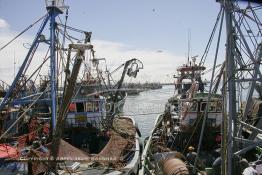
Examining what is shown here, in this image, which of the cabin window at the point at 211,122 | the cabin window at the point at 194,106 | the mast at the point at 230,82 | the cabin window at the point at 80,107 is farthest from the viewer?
the cabin window at the point at 194,106

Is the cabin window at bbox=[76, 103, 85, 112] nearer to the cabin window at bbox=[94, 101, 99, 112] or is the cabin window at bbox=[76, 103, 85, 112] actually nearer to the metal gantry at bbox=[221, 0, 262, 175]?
the cabin window at bbox=[94, 101, 99, 112]

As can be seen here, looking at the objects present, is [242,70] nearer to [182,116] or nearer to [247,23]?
[247,23]

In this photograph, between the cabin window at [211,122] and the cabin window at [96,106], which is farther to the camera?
the cabin window at [211,122]

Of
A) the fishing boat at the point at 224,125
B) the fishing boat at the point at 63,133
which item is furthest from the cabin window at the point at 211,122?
the fishing boat at the point at 63,133

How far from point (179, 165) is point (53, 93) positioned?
20.3 ft

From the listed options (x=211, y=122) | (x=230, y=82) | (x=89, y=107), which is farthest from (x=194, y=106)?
(x=230, y=82)

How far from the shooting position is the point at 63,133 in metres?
19.1

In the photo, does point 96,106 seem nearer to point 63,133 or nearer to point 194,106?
point 63,133

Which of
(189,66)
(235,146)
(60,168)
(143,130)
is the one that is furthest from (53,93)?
(143,130)

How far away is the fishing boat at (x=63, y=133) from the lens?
35.8ft

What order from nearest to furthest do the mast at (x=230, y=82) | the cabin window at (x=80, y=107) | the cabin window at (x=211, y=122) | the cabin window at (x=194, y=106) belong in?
the mast at (x=230, y=82) → the cabin window at (x=80, y=107) → the cabin window at (x=211, y=122) → the cabin window at (x=194, y=106)

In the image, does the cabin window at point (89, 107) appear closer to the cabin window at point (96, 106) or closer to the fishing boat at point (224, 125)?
the cabin window at point (96, 106)

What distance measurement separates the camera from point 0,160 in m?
12.2

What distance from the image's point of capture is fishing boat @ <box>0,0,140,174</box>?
10914mm
